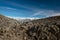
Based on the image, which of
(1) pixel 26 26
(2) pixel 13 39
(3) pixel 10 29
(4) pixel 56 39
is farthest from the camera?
(1) pixel 26 26

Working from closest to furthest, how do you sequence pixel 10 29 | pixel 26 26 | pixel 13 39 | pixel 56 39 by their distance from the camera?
1. pixel 56 39
2. pixel 13 39
3. pixel 10 29
4. pixel 26 26

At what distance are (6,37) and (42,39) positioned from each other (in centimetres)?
280

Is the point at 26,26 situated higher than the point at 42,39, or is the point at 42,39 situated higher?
the point at 26,26

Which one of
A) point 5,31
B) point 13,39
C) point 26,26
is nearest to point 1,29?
point 5,31

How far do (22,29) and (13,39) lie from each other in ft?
5.06

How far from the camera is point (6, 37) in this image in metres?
10.1

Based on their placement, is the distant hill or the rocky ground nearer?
the distant hill

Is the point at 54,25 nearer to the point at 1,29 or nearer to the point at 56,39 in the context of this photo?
the point at 56,39

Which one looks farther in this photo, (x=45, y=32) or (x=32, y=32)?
(x=32, y=32)

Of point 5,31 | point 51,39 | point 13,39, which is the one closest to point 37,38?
point 51,39

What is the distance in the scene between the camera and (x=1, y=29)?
10688 millimetres

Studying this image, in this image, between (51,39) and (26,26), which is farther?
(26,26)

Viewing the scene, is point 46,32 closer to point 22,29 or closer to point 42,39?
point 42,39

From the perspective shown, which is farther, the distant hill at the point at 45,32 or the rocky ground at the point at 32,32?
the rocky ground at the point at 32,32
